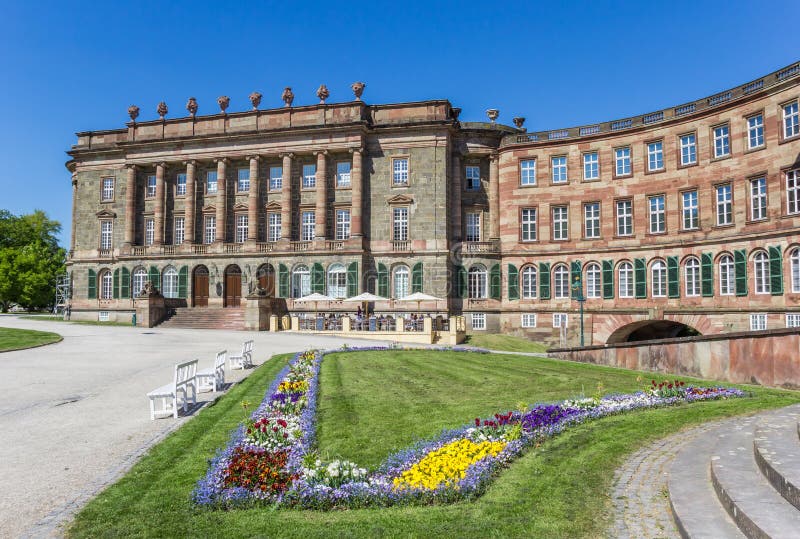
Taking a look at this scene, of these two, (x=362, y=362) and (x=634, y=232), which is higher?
(x=634, y=232)

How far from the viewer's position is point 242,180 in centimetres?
5266

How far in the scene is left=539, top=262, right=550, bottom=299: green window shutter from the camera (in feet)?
149

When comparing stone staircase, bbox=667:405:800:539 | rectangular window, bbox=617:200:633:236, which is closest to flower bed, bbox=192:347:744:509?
stone staircase, bbox=667:405:800:539

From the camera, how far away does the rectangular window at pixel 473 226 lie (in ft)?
161

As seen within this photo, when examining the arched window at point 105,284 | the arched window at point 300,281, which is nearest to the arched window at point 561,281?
the arched window at point 300,281

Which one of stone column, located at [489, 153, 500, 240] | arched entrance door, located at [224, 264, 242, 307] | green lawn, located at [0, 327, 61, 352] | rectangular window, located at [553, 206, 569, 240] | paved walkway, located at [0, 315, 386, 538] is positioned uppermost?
stone column, located at [489, 153, 500, 240]

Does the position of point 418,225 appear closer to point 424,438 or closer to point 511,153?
point 511,153

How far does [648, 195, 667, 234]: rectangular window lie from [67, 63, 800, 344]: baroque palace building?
97 millimetres

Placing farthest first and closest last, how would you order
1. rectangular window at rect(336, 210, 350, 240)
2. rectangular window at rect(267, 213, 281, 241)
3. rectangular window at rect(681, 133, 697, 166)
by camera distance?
rectangular window at rect(267, 213, 281, 241) → rectangular window at rect(336, 210, 350, 240) → rectangular window at rect(681, 133, 697, 166)

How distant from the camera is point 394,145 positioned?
4891 cm

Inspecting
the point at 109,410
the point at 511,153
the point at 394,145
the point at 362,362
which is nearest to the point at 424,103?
the point at 394,145

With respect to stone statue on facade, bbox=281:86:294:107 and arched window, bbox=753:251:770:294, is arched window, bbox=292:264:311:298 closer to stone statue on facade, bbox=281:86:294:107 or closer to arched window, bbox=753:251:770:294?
stone statue on facade, bbox=281:86:294:107

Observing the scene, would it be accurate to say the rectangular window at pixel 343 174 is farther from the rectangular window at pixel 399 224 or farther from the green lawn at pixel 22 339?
the green lawn at pixel 22 339

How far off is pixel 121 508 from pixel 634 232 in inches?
1601
